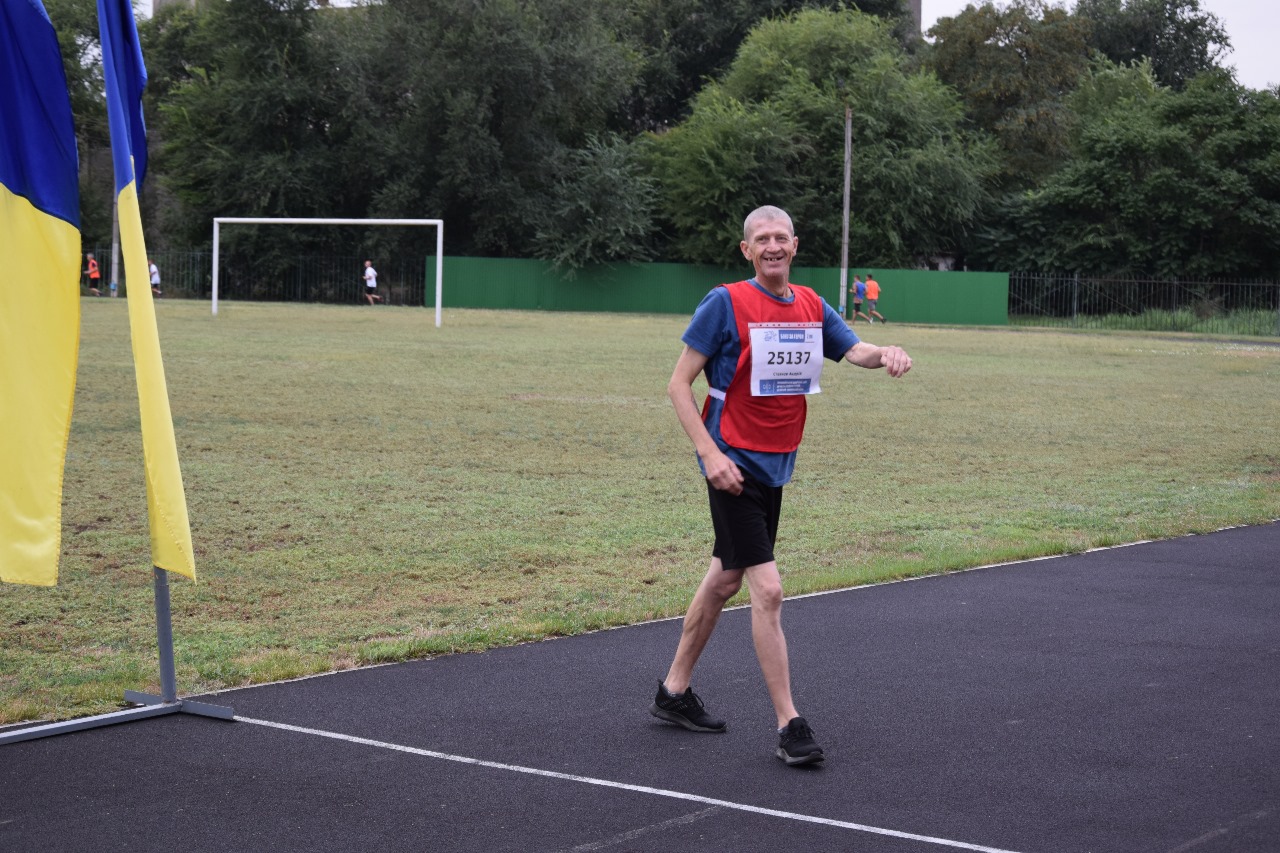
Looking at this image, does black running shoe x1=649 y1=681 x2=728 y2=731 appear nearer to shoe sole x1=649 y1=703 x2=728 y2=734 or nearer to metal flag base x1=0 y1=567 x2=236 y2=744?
shoe sole x1=649 y1=703 x2=728 y2=734

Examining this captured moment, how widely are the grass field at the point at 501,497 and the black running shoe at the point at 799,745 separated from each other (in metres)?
1.48

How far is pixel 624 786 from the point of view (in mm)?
5055

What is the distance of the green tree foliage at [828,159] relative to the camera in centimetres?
5903

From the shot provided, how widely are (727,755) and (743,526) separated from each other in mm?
839

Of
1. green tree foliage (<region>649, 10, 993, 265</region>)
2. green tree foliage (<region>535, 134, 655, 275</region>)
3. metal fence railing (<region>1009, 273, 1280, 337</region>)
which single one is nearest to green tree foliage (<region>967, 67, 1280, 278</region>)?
metal fence railing (<region>1009, 273, 1280, 337</region>)

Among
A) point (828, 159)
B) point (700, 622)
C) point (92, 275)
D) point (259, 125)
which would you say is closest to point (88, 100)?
point (92, 275)

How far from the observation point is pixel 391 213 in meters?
59.8

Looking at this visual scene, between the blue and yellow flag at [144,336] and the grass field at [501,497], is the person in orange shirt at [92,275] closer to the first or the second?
the grass field at [501,497]

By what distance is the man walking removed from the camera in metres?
5.50

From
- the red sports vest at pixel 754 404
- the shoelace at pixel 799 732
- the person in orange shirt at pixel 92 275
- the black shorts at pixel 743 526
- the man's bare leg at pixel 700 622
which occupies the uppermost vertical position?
the person in orange shirt at pixel 92 275

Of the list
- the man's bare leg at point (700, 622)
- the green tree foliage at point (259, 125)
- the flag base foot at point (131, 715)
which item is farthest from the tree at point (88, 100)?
the man's bare leg at point (700, 622)

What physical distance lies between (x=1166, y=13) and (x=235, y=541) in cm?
8955

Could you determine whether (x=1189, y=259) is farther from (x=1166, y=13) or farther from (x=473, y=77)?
(x=1166, y=13)

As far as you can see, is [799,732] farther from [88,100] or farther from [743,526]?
[88,100]
